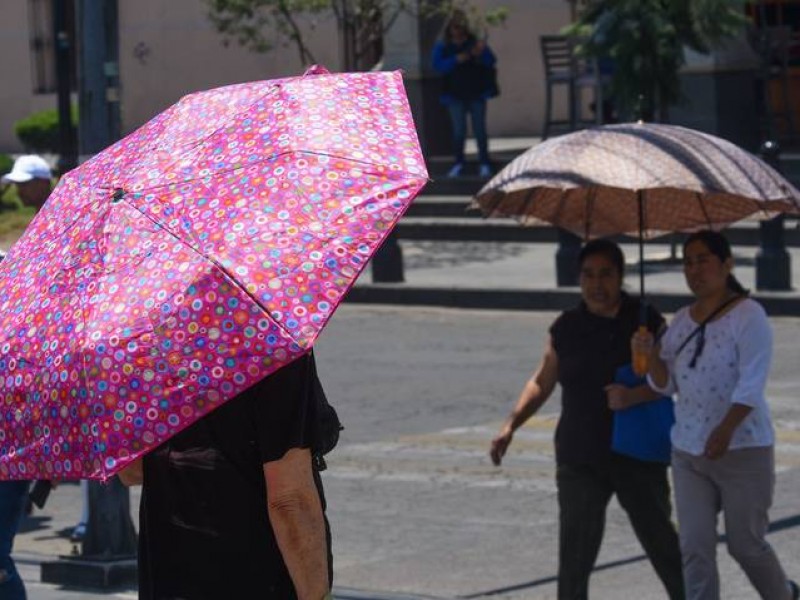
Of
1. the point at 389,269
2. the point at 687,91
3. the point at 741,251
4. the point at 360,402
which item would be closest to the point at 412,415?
the point at 360,402

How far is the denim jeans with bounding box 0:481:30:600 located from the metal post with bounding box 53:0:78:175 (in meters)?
7.13

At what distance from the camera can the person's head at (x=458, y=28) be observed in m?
22.1

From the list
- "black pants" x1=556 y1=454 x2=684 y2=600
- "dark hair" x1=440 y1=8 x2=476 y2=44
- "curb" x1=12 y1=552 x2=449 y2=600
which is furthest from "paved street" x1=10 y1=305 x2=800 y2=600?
"dark hair" x1=440 y1=8 x2=476 y2=44

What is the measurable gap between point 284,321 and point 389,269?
14.7 metres

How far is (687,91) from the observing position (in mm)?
21672

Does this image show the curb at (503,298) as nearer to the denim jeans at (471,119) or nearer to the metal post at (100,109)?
the denim jeans at (471,119)

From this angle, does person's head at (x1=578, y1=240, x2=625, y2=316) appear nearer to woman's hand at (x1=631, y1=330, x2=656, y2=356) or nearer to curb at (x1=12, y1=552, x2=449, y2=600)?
woman's hand at (x1=631, y1=330, x2=656, y2=356)

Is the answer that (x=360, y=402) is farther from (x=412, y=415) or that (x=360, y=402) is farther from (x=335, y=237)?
(x=335, y=237)

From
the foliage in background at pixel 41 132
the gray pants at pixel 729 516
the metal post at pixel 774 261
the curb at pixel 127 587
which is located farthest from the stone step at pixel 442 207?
the gray pants at pixel 729 516

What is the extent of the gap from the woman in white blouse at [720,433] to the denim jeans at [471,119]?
1583 cm

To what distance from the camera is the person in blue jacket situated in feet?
72.5

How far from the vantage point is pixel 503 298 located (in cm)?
1719

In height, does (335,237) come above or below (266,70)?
above

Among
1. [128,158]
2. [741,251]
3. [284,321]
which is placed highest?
[128,158]
